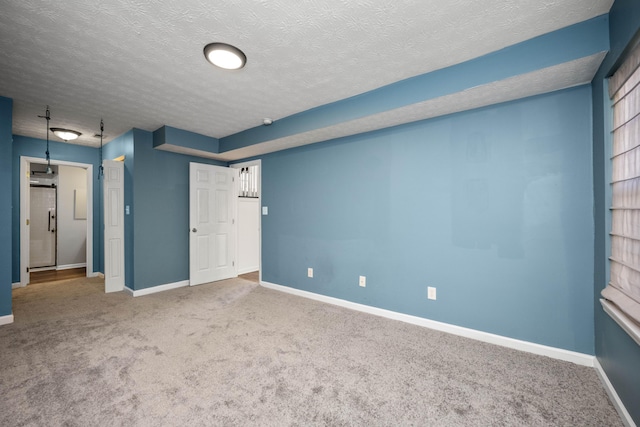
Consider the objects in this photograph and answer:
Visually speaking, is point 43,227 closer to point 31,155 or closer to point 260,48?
point 31,155

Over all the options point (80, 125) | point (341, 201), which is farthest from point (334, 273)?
point (80, 125)

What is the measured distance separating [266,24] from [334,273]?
2.90 meters

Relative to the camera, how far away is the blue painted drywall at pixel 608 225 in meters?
1.49

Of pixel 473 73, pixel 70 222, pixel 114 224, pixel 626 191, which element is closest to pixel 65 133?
pixel 114 224

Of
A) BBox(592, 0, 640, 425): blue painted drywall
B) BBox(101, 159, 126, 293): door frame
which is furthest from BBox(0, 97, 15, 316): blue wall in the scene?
BBox(592, 0, 640, 425): blue painted drywall

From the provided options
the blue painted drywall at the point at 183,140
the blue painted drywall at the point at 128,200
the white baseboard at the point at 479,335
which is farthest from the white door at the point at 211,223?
the white baseboard at the point at 479,335

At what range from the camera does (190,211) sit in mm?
4605

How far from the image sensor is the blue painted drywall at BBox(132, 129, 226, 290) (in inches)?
165

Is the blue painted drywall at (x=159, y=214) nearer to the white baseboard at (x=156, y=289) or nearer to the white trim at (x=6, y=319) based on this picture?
the white baseboard at (x=156, y=289)

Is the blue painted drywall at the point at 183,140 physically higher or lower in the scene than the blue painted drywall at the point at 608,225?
higher

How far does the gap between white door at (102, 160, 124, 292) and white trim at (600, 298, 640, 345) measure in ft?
18.5

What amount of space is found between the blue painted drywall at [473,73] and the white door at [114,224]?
2987mm

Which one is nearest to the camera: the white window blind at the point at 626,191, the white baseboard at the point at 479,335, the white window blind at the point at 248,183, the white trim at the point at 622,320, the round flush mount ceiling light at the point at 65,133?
the white trim at the point at 622,320

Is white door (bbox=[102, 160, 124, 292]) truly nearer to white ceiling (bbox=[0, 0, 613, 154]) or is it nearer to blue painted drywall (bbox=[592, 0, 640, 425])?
white ceiling (bbox=[0, 0, 613, 154])
